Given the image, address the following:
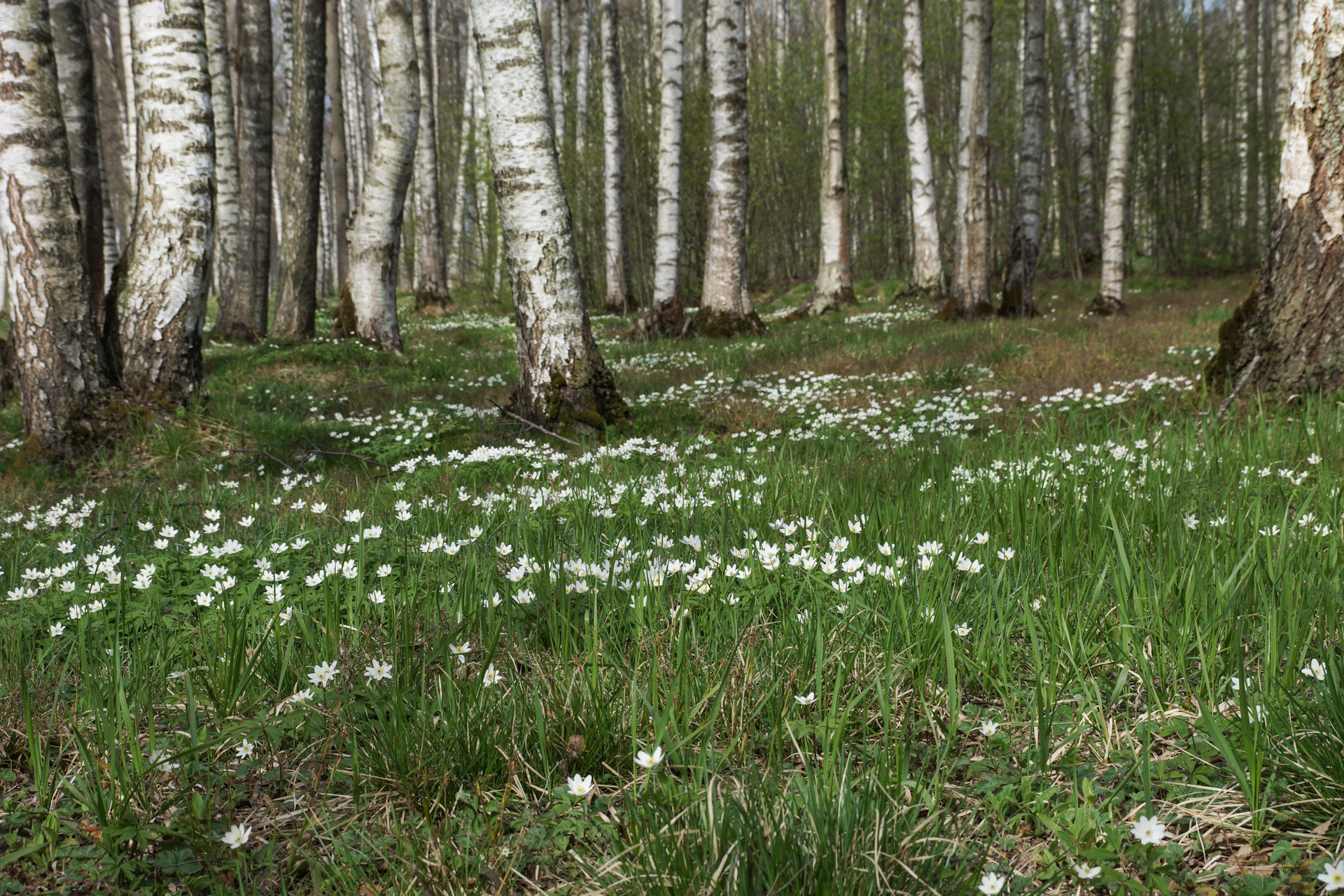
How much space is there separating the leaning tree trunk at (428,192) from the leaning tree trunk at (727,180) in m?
9.38

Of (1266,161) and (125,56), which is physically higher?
(125,56)

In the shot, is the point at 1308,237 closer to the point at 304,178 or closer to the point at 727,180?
the point at 727,180

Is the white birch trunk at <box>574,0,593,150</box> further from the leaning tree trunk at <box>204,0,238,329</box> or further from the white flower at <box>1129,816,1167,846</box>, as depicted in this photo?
the white flower at <box>1129,816,1167,846</box>

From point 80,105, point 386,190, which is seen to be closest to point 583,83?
point 386,190

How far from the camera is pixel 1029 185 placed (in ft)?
50.4

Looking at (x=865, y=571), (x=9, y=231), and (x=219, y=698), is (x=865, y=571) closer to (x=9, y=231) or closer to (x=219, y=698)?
(x=219, y=698)

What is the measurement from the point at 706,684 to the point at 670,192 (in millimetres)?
13240

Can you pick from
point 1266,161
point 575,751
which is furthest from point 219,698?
point 1266,161

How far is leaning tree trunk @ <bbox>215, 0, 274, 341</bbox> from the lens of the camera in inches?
511

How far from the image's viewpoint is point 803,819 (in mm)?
1556

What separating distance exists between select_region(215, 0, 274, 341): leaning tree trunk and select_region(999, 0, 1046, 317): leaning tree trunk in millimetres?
12965

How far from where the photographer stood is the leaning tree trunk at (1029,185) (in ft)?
46.2

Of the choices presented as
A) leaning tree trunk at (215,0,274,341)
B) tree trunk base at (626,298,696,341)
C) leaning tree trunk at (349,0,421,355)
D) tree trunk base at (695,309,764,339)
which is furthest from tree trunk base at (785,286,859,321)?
leaning tree trunk at (215,0,274,341)

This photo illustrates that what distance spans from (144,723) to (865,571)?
7.11 ft
